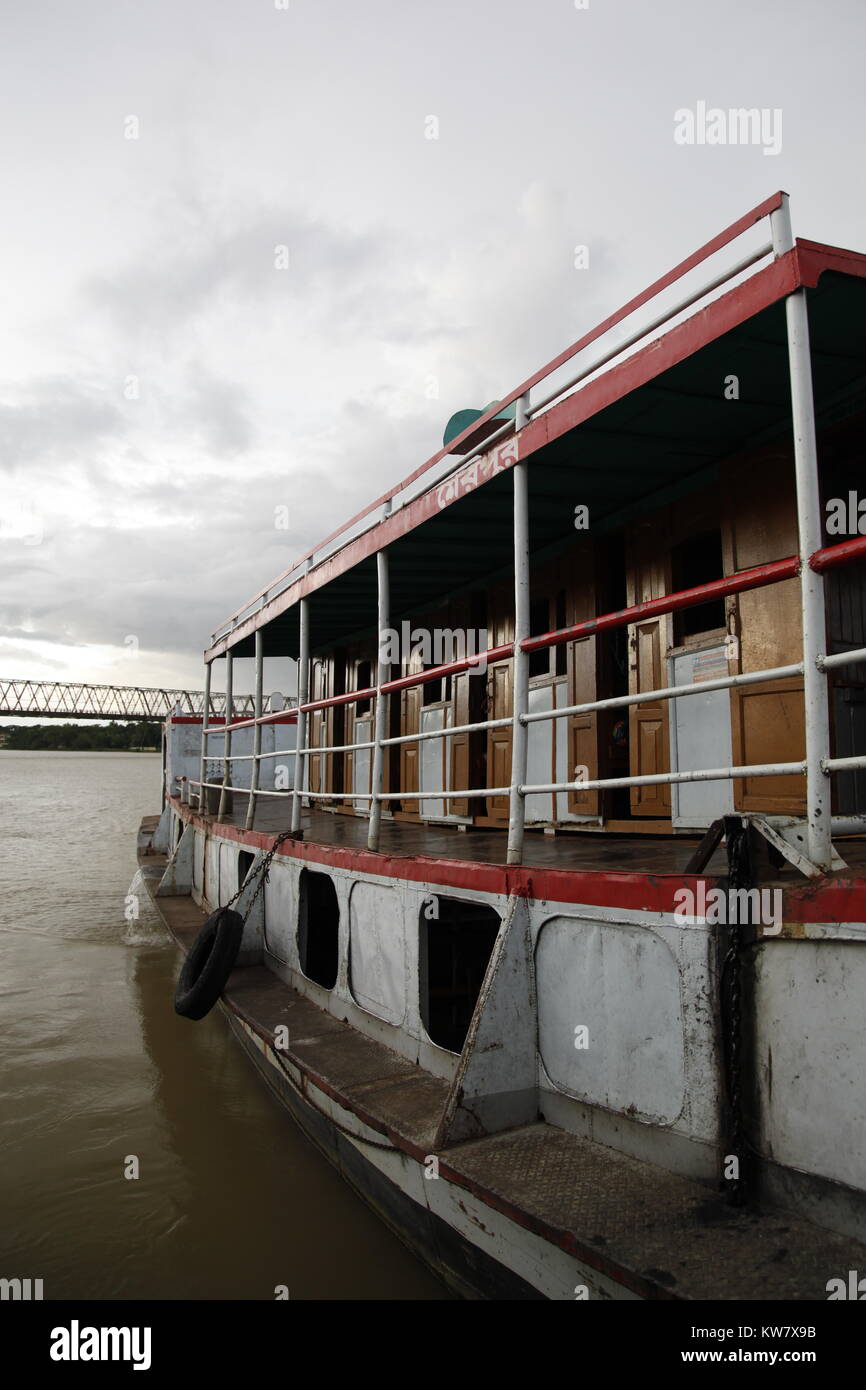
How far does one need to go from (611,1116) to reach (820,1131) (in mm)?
938

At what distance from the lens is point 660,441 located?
189 inches

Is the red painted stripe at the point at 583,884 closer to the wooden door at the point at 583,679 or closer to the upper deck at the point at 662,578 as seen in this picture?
the upper deck at the point at 662,578

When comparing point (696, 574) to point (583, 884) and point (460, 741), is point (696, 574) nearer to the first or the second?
point (583, 884)

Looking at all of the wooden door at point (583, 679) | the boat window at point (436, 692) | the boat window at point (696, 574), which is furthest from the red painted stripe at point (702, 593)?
the boat window at point (436, 692)

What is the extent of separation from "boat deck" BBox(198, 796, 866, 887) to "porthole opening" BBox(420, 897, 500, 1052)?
0.75 meters

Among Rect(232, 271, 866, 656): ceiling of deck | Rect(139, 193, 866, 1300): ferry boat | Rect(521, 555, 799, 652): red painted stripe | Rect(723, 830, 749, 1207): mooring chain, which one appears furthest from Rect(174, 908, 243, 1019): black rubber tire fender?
Rect(723, 830, 749, 1207): mooring chain

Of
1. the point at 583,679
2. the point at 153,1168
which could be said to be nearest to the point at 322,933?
the point at 153,1168

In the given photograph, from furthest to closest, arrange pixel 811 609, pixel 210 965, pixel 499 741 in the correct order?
pixel 499 741
pixel 210 965
pixel 811 609

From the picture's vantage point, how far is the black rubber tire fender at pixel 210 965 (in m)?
6.33

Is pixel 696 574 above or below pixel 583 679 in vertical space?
above

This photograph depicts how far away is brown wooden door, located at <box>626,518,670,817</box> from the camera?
5.86 m

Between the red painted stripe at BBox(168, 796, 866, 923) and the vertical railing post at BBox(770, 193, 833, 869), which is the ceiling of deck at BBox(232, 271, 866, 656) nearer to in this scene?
the vertical railing post at BBox(770, 193, 833, 869)

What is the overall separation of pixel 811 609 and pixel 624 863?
1772 millimetres
